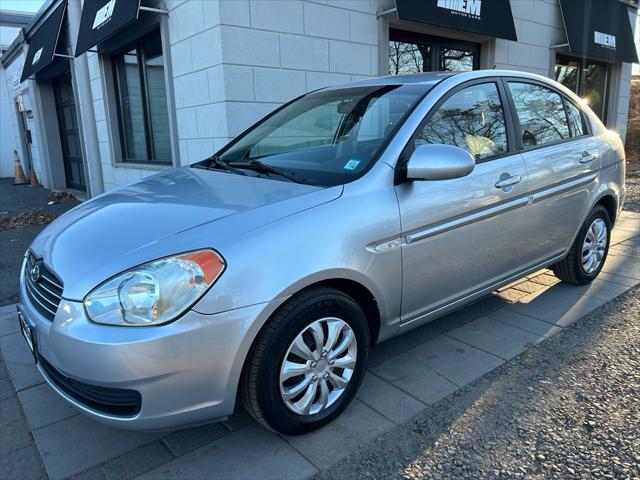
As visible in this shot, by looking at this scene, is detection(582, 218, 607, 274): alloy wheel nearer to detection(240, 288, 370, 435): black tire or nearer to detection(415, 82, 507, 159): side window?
detection(415, 82, 507, 159): side window

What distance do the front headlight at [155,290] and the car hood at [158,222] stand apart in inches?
1.8

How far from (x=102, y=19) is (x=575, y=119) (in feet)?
19.9

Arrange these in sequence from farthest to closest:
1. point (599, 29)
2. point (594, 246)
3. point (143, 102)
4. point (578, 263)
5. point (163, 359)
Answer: point (599, 29)
point (143, 102)
point (594, 246)
point (578, 263)
point (163, 359)

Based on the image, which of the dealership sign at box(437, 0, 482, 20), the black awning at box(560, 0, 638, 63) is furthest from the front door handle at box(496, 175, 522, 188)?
the black awning at box(560, 0, 638, 63)

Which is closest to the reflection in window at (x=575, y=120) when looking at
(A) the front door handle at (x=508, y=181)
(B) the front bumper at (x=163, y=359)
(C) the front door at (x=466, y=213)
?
(C) the front door at (x=466, y=213)

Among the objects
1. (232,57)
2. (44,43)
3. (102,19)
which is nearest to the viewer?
(232,57)

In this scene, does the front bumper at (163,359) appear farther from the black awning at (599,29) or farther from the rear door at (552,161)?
the black awning at (599,29)

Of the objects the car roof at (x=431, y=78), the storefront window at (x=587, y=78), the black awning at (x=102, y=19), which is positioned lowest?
the car roof at (x=431, y=78)

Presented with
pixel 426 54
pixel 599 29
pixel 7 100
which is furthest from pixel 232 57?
pixel 7 100

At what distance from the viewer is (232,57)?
5305 mm

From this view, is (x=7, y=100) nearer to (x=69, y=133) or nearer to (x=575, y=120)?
(x=69, y=133)

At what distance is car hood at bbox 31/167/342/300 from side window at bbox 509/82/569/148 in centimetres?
177

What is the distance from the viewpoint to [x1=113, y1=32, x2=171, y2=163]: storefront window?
23.5 feet

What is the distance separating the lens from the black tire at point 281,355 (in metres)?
2.07
